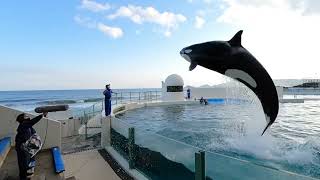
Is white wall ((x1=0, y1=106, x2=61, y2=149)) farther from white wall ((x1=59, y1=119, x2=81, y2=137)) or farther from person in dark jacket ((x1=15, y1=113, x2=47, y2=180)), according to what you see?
white wall ((x1=59, y1=119, x2=81, y2=137))

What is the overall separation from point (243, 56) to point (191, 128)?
5.60m

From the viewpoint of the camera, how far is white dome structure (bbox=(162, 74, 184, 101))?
75.8 ft

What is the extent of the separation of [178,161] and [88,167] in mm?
3270

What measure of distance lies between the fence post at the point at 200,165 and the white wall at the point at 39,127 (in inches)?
184

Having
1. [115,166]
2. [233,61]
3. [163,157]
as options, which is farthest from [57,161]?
[233,61]

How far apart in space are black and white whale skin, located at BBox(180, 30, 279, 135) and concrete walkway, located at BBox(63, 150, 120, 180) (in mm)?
2997

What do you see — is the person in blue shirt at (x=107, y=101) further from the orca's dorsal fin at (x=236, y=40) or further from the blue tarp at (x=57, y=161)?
the orca's dorsal fin at (x=236, y=40)

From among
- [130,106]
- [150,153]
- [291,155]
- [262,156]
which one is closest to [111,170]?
[150,153]

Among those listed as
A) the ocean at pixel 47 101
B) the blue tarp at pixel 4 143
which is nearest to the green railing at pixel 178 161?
the blue tarp at pixel 4 143

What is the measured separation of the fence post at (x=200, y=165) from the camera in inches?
138

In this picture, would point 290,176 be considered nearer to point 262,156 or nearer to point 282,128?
point 262,156

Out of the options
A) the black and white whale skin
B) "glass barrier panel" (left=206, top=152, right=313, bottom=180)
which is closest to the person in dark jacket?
the black and white whale skin

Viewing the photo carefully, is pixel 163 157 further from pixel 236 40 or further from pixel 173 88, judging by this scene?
pixel 173 88

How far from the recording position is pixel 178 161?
165 inches
